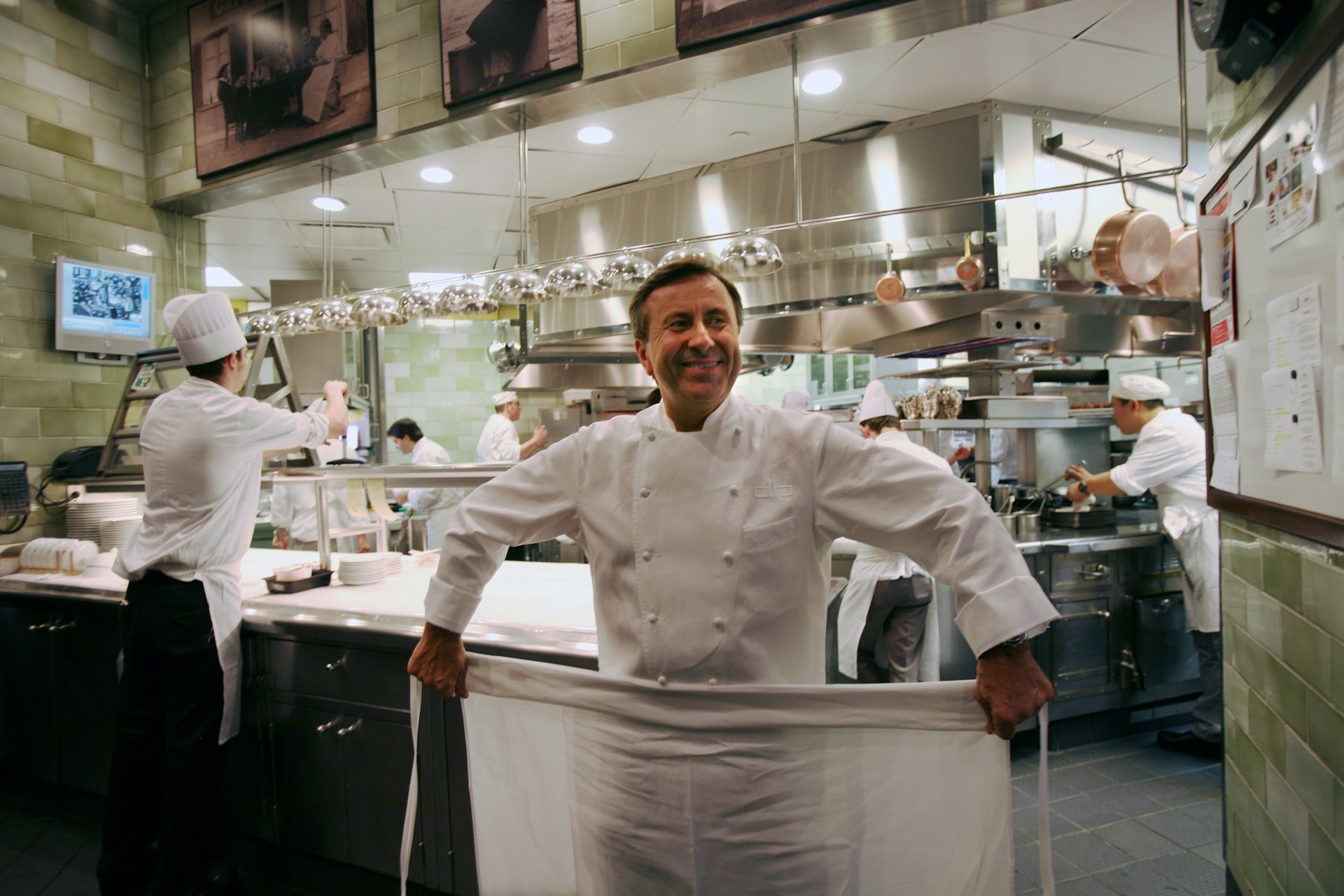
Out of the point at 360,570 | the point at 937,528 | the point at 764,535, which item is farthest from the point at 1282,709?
the point at 360,570

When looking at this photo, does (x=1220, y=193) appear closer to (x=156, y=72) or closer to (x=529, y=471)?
(x=529, y=471)

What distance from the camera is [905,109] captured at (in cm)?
382

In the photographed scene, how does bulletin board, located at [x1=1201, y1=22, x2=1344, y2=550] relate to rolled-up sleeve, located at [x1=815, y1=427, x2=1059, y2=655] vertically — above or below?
above

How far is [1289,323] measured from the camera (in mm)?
1318

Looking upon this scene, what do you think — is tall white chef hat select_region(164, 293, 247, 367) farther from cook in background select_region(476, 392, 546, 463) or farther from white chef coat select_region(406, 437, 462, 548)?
cook in background select_region(476, 392, 546, 463)

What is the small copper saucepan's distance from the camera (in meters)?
3.49

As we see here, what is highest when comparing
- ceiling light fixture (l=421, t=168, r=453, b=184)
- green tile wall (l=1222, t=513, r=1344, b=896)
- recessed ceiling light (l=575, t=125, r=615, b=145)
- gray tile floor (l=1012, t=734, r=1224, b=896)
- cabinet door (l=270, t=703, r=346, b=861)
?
ceiling light fixture (l=421, t=168, r=453, b=184)

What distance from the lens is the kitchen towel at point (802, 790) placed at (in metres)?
1.16

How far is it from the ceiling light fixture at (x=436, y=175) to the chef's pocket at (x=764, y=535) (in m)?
3.98

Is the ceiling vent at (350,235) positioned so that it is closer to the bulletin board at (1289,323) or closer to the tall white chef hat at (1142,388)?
the tall white chef hat at (1142,388)

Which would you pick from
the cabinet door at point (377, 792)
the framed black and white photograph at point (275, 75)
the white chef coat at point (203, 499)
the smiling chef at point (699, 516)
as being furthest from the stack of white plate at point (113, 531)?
the smiling chef at point (699, 516)

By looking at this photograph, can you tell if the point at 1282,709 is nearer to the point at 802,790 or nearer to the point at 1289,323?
the point at 1289,323

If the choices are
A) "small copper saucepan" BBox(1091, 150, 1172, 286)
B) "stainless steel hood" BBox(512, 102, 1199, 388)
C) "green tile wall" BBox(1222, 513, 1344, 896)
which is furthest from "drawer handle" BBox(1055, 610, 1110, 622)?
"green tile wall" BBox(1222, 513, 1344, 896)

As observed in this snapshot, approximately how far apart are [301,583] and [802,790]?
2.17 meters
